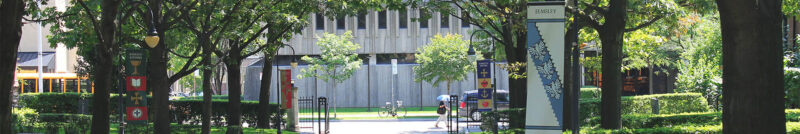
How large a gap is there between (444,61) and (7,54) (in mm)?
33496

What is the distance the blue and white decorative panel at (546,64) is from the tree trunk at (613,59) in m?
6.09

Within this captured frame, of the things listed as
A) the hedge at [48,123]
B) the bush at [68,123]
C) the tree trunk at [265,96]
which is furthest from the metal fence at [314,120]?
the hedge at [48,123]

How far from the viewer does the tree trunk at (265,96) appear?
26641 millimetres

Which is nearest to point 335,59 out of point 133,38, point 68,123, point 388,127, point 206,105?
point 388,127

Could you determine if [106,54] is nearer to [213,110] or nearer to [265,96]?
[265,96]

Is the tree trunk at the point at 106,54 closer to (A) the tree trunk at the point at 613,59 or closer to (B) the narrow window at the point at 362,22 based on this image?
(A) the tree trunk at the point at 613,59

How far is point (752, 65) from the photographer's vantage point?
32.7ft

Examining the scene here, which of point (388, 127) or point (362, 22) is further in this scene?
→ point (362, 22)

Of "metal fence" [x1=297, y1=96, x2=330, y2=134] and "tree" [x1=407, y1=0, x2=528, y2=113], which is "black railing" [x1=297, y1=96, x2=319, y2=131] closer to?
"metal fence" [x1=297, y1=96, x2=330, y2=134]

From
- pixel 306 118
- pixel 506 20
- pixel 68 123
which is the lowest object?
pixel 306 118

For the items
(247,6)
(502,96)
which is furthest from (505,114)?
(502,96)

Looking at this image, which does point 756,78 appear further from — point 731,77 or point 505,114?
point 505,114

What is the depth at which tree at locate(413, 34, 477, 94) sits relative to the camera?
43.4m

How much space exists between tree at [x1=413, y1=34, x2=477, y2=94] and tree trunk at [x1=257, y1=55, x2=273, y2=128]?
15.9 metres
